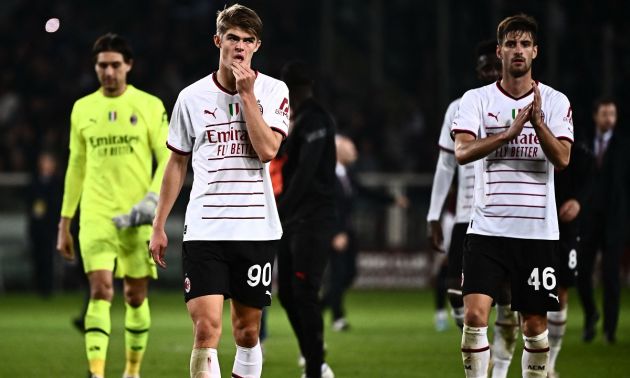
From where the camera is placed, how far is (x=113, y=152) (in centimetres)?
928

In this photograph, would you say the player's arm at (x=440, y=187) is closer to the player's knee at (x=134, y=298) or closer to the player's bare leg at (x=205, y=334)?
the player's knee at (x=134, y=298)

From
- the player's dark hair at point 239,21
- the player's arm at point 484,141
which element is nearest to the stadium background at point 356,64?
the player's arm at point 484,141

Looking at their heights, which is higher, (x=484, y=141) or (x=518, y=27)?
(x=518, y=27)

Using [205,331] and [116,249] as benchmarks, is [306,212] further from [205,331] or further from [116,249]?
[205,331]

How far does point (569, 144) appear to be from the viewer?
724 centimetres

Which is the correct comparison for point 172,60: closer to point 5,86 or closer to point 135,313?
point 5,86

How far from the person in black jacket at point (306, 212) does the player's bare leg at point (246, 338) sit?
2.22 m

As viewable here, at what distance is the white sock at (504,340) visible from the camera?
8.70 m

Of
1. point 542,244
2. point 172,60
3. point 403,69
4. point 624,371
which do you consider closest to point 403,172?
point 403,69

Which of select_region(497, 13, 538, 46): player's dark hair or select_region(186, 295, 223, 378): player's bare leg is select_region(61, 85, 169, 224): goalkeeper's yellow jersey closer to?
select_region(186, 295, 223, 378): player's bare leg

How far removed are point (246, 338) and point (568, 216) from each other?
3657mm

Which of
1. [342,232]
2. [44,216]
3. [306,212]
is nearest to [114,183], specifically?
[306,212]

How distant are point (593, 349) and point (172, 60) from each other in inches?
551

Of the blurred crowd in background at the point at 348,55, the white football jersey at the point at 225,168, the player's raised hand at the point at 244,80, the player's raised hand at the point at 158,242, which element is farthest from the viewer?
the blurred crowd in background at the point at 348,55
